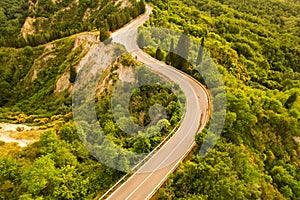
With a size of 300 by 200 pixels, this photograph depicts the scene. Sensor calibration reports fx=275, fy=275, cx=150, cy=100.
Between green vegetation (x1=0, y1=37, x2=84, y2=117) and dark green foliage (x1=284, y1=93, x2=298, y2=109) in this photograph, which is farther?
green vegetation (x1=0, y1=37, x2=84, y2=117)

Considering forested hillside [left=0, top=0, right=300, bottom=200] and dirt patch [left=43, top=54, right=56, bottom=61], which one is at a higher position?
forested hillside [left=0, top=0, right=300, bottom=200]

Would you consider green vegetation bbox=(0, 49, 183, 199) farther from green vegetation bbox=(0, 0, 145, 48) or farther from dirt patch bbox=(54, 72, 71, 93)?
green vegetation bbox=(0, 0, 145, 48)

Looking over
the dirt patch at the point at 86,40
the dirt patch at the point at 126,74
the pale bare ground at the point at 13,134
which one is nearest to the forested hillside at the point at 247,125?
the dirt patch at the point at 126,74

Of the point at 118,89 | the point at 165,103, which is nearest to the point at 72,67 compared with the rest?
the point at 118,89

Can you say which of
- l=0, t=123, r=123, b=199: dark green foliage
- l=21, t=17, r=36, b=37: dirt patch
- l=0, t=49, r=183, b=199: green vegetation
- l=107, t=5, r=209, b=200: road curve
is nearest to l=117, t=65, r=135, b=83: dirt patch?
l=107, t=5, r=209, b=200: road curve

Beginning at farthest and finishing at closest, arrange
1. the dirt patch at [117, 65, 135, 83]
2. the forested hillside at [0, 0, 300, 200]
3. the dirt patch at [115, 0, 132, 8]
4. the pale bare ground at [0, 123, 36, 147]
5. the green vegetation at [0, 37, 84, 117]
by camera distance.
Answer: the dirt patch at [115, 0, 132, 8], the green vegetation at [0, 37, 84, 117], the dirt patch at [117, 65, 135, 83], the pale bare ground at [0, 123, 36, 147], the forested hillside at [0, 0, 300, 200]

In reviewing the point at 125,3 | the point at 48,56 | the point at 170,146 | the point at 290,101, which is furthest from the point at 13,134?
the point at 125,3
